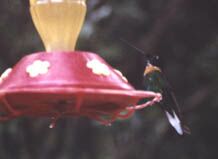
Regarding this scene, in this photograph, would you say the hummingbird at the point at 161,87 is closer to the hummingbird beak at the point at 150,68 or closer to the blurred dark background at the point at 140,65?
the hummingbird beak at the point at 150,68

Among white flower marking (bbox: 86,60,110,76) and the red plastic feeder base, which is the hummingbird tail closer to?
the red plastic feeder base

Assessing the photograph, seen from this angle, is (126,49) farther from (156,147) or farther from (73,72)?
(73,72)

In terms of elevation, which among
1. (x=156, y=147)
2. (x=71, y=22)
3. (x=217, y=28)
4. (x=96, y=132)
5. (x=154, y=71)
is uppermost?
(x=71, y=22)

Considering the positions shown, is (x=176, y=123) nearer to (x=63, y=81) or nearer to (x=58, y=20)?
(x=58, y=20)

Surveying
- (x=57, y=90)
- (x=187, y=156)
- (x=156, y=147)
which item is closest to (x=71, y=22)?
(x=57, y=90)

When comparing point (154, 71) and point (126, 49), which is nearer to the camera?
point (154, 71)

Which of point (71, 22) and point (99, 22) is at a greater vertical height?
point (71, 22)

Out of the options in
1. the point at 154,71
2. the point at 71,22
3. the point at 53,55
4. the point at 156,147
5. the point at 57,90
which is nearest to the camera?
the point at 57,90
